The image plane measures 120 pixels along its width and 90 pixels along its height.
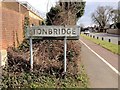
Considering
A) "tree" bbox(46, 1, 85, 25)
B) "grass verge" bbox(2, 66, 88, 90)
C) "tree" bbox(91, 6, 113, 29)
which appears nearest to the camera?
"grass verge" bbox(2, 66, 88, 90)

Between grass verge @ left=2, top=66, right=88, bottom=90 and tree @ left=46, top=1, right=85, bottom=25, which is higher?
tree @ left=46, top=1, right=85, bottom=25

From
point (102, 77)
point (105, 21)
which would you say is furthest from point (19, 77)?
point (105, 21)

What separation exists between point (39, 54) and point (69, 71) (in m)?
2.65

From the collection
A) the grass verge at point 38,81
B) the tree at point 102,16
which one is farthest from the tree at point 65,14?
the tree at point 102,16

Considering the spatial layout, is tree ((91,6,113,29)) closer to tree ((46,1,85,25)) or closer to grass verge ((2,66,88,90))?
tree ((46,1,85,25))

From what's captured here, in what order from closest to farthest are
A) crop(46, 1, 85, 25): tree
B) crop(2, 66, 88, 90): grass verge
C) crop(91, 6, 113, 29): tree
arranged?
1. crop(2, 66, 88, 90): grass verge
2. crop(46, 1, 85, 25): tree
3. crop(91, 6, 113, 29): tree

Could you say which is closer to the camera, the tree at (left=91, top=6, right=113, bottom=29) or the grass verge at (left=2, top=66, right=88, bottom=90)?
the grass verge at (left=2, top=66, right=88, bottom=90)

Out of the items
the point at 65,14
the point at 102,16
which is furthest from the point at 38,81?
the point at 102,16

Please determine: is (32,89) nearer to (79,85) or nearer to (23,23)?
(79,85)

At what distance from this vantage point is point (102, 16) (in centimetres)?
12419

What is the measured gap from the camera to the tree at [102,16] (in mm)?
122625

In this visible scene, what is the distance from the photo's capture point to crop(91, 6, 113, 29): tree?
123 metres

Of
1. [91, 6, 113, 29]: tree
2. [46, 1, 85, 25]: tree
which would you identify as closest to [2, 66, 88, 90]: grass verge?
[46, 1, 85, 25]: tree

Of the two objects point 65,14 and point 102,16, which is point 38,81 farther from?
point 102,16
